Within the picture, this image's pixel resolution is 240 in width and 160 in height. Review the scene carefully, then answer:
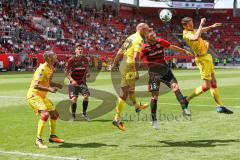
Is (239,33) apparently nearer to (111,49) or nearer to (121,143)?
(111,49)

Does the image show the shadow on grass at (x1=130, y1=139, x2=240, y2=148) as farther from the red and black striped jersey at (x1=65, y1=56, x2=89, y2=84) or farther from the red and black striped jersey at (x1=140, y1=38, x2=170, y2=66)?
the red and black striped jersey at (x1=65, y1=56, x2=89, y2=84)

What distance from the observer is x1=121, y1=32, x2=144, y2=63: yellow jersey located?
10.5 meters

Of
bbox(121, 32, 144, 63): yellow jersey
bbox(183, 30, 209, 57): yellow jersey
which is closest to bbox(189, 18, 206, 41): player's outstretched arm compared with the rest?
bbox(183, 30, 209, 57): yellow jersey

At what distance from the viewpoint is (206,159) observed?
768cm

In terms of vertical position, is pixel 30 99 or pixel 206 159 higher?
pixel 30 99

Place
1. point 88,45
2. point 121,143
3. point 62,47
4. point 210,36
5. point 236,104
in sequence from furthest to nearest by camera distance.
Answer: point 210,36 < point 88,45 < point 62,47 < point 236,104 < point 121,143

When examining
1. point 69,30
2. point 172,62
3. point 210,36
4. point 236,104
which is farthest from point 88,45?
point 236,104

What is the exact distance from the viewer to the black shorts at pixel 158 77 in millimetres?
11117

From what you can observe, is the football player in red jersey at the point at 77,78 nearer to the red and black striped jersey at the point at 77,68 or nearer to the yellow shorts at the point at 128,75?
the red and black striped jersey at the point at 77,68

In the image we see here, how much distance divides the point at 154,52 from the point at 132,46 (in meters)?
0.87

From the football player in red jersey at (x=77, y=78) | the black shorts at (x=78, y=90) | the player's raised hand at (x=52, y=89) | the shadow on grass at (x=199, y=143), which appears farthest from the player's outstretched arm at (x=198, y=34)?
the player's raised hand at (x=52, y=89)

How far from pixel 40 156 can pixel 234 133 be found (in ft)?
14.4

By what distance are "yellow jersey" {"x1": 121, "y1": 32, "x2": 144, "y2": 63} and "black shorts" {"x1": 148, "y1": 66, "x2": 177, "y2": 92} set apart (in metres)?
0.72

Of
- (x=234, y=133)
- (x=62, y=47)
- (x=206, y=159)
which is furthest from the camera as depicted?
(x=62, y=47)
